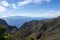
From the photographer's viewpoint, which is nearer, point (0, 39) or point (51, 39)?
point (0, 39)

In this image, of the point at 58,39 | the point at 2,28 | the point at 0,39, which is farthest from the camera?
the point at 58,39

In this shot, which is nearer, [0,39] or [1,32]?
[0,39]

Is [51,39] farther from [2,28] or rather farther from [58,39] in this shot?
[2,28]

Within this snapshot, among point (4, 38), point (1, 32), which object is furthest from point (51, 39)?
point (4, 38)

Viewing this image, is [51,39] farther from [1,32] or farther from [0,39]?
[0,39]

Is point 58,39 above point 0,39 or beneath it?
beneath

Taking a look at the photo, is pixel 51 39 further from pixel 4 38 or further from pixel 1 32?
pixel 4 38

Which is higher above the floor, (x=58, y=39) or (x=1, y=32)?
(x=1, y=32)

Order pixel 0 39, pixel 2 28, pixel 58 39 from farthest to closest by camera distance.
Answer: pixel 58 39, pixel 2 28, pixel 0 39

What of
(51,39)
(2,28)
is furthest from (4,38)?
(51,39)
